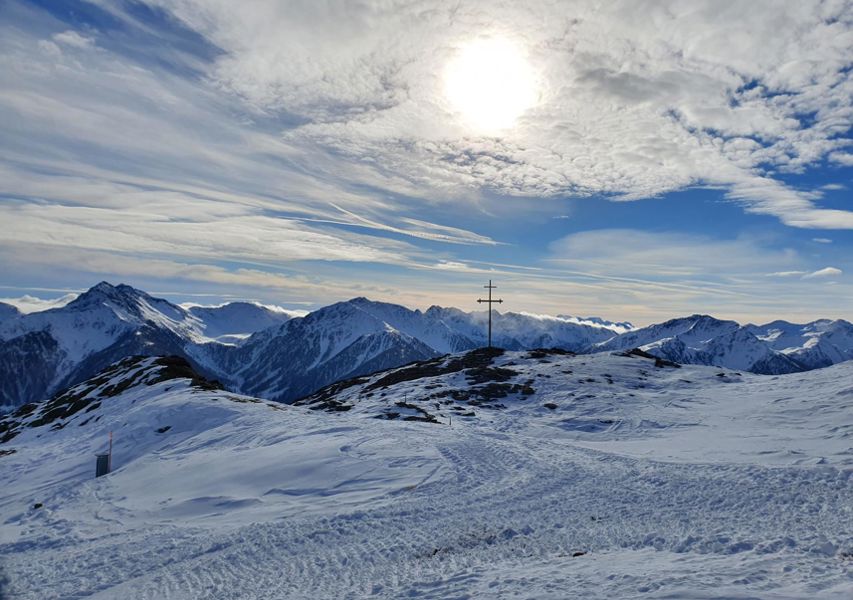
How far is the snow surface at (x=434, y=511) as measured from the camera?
10297 millimetres

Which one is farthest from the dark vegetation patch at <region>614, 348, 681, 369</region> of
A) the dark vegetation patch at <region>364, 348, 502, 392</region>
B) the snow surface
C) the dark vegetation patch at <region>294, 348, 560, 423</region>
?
the snow surface

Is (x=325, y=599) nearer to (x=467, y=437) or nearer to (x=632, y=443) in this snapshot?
(x=467, y=437)

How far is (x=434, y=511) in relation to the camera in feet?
48.2

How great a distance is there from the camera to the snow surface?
1030cm

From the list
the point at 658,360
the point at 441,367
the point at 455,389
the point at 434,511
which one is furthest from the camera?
the point at 441,367

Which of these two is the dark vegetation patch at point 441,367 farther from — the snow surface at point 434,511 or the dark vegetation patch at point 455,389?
the snow surface at point 434,511

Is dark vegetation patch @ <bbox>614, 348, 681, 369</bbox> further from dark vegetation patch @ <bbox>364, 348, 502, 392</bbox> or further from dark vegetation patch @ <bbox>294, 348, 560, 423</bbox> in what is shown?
dark vegetation patch @ <bbox>364, 348, 502, 392</bbox>

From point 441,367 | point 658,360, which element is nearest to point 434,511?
point 441,367

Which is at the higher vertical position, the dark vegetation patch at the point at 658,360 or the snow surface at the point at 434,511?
the dark vegetation patch at the point at 658,360

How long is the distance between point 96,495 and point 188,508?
6.63 metres

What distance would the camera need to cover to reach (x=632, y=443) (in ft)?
86.7

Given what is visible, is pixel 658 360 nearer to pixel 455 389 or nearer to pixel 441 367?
pixel 441 367

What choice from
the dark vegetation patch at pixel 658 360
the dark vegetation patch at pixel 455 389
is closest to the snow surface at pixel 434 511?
the dark vegetation patch at pixel 455 389

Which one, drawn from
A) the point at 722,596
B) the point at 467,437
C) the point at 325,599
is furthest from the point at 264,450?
the point at 722,596
